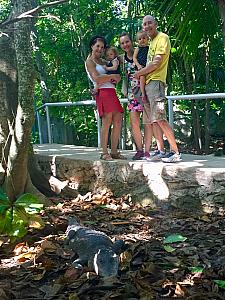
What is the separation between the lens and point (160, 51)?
14.1 feet

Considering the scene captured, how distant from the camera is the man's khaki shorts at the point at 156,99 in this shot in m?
4.39

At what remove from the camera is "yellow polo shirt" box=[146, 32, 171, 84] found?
4.32 m

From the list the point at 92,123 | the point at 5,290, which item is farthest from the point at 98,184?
the point at 92,123

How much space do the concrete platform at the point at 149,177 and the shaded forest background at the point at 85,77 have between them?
2207 mm

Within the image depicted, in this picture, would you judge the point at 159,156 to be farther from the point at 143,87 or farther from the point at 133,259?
the point at 133,259

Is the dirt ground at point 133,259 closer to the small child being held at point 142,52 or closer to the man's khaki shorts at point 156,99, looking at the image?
the man's khaki shorts at point 156,99

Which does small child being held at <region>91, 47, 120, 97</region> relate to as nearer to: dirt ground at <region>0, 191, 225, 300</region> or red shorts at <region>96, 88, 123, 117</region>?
red shorts at <region>96, 88, 123, 117</region>

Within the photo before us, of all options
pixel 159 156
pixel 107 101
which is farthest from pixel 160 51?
pixel 159 156

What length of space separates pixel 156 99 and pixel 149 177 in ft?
2.45

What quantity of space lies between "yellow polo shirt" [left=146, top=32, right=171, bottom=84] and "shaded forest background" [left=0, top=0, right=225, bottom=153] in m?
1.98

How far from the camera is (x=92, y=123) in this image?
29.1 feet

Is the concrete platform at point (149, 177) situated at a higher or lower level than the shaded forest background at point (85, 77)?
lower

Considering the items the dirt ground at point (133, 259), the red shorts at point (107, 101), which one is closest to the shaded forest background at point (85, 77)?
the red shorts at point (107, 101)

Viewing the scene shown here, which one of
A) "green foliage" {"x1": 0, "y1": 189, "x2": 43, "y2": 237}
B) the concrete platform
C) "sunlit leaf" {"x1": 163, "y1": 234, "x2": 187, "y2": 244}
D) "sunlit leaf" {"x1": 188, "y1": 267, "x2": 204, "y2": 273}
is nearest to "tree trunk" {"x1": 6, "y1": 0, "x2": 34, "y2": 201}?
the concrete platform
